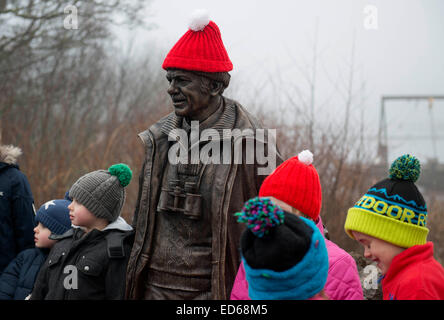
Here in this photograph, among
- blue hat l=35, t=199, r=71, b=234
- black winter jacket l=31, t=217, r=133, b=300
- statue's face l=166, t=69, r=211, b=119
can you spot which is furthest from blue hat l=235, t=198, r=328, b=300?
blue hat l=35, t=199, r=71, b=234

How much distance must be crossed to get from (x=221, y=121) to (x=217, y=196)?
43 cm

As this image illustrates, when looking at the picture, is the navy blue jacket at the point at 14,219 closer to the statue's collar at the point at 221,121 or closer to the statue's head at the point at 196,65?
the statue's collar at the point at 221,121

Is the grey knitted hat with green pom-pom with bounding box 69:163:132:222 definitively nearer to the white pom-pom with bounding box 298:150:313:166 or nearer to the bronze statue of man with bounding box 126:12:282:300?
the bronze statue of man with bounding box 126:12:282:300

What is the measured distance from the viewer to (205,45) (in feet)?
8.73

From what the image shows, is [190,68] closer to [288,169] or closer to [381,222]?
[288,169]

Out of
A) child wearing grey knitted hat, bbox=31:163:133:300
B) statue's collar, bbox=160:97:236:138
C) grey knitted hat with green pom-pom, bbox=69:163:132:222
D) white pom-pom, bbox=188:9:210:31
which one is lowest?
child wearing grey knitted hat, bbox=31:163:133:300

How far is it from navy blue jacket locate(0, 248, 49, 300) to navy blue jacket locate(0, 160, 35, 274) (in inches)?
11.4

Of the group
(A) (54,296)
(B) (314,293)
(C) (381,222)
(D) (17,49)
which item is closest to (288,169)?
(C) (381,222)

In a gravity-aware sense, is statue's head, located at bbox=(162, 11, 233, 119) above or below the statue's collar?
above

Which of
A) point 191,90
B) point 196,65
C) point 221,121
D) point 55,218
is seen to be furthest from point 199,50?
point 55,218

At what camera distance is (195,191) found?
266 centimetres

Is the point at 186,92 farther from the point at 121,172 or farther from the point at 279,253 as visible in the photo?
the point at 279,253

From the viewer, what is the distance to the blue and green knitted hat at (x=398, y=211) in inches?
88.3

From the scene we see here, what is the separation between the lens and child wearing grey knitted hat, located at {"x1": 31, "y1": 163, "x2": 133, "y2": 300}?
280 centimetres
